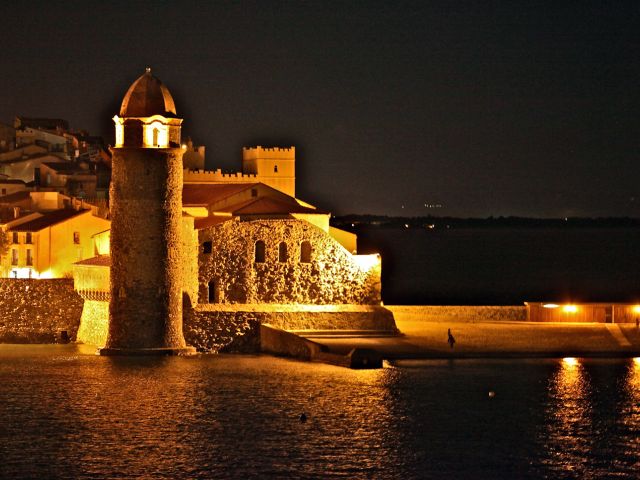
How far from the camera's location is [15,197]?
67062mm

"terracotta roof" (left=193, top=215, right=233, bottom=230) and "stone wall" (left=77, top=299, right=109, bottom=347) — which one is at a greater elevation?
"terracotta roof" (left=193, top=215, right=233, bottom=230)

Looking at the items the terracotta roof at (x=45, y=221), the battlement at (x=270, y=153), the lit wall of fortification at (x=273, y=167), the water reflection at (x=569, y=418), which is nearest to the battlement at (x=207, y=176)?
the lit wall of fortification at (x=273, y=167)

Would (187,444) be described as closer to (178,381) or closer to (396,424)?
(396,424)

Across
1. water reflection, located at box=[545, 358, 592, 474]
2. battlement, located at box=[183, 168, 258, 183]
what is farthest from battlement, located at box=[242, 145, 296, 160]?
water reflection, located at box=[545, 358, 592, 474]

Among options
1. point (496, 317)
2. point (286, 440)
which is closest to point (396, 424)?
point (286, 440)

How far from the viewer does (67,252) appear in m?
57.2

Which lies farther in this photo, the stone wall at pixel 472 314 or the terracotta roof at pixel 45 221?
the terracotta roof at pixel 45 221

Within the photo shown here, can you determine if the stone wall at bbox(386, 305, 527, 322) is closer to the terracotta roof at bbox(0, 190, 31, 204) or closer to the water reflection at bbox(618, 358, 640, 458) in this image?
the water reflection at bbox(618, 358, 640, 458)

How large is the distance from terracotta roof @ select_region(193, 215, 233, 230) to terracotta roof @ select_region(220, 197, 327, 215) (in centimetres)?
55

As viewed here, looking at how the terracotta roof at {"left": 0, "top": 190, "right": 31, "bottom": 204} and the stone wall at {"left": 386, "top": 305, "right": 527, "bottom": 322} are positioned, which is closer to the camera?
the stone wall at {"left": 386, "top": 305, "right": 527, "bottom": 322}

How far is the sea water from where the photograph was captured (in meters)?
35.0

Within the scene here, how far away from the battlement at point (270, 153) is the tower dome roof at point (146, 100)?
15265 mm

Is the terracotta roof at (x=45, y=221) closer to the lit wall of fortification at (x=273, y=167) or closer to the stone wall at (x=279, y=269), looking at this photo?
the lit wall of fortification at (x=273, y=167)

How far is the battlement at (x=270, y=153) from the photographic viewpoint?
64812 mm
